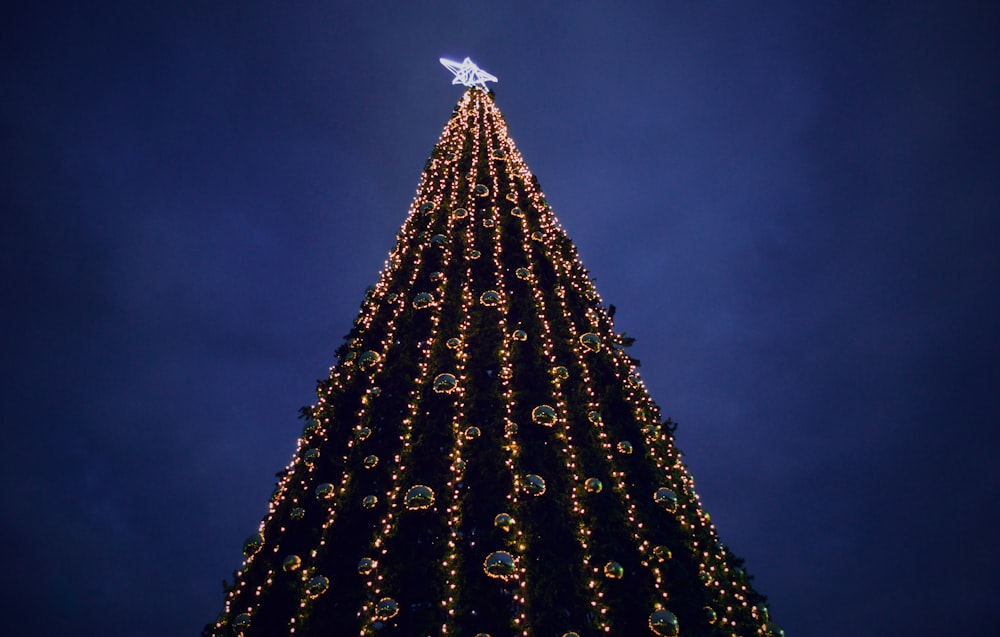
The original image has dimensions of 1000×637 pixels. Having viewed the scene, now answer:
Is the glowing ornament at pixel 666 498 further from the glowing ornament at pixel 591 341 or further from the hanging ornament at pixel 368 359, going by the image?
the hanging ornament at pixel 368 359

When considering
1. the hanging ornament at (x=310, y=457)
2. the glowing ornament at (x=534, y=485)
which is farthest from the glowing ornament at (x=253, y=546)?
the glowing ornament at (x=534, y=485)

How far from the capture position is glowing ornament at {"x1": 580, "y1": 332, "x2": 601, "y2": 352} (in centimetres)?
536

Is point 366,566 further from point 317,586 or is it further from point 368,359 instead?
point 368,359

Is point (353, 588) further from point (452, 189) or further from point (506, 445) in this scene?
point (452, 189)

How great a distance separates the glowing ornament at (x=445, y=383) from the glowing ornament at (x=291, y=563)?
6.64 ft

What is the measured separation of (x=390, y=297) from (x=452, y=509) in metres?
2.80

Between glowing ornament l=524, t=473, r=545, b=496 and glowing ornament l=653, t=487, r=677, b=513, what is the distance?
122cm

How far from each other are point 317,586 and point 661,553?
3065 millimetres

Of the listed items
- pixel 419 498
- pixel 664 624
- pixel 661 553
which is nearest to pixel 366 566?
pixel 419 498

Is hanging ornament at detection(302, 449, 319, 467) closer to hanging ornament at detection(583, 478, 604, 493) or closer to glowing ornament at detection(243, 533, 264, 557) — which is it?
glowing ornament at detection(243, 533, 264, 557)

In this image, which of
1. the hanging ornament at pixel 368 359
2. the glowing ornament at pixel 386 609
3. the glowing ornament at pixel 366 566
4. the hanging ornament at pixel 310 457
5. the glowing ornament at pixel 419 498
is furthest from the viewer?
the hanging ornament at pixel 368 359

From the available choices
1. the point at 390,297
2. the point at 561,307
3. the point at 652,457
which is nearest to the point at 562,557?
the point at 652,457

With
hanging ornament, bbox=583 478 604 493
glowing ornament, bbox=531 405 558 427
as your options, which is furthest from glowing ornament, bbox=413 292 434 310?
hanging ornament, bbox=583 478 604 493

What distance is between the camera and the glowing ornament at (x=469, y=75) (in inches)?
379
